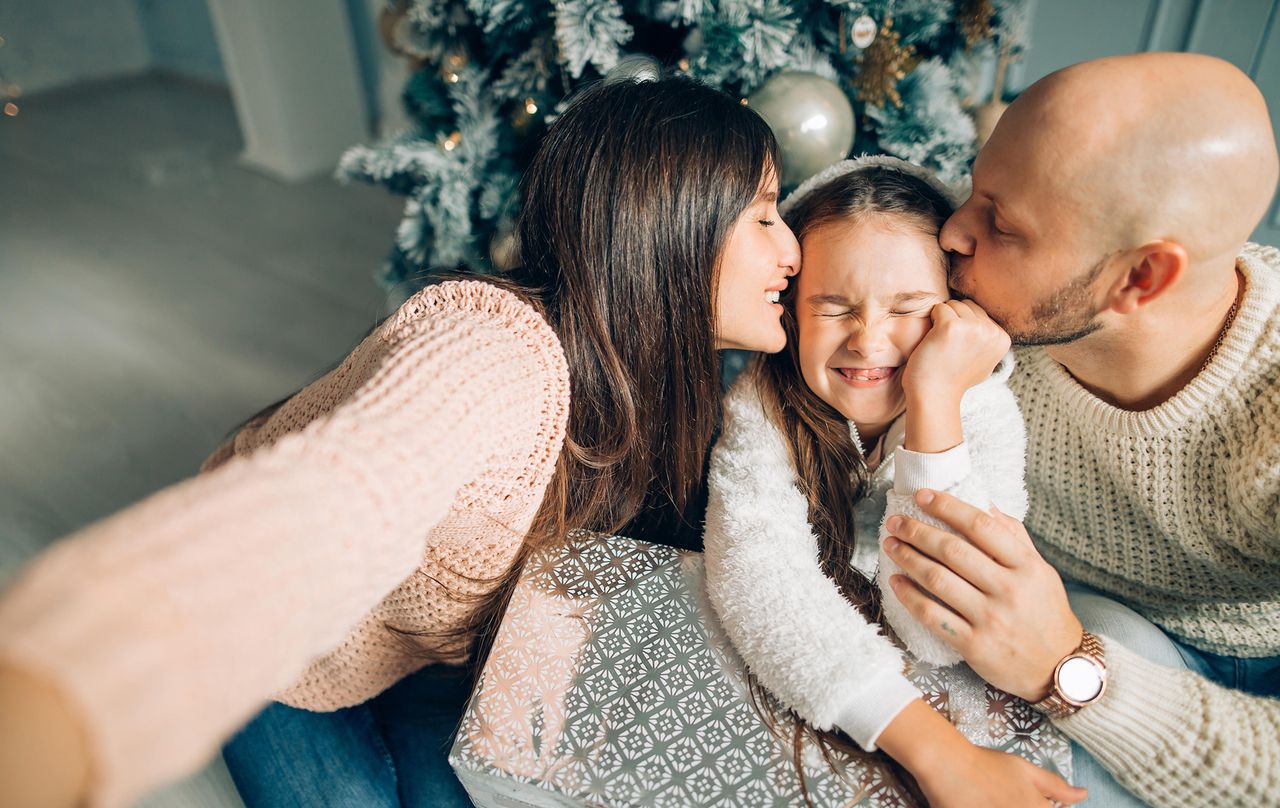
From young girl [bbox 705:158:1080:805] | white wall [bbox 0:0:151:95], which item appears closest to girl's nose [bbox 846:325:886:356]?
young girl [bbox 705:158:1080:805]

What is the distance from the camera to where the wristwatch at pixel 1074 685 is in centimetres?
72

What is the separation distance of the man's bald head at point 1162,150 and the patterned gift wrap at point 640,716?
1.61ft

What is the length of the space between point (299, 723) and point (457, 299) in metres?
0.63

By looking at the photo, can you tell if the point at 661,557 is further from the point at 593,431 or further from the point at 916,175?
the point at 916,175

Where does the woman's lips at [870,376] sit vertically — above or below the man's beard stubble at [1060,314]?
below

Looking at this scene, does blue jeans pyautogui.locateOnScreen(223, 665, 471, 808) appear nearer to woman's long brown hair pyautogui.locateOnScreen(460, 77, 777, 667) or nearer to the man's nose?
woman's long brown hair pyautogui.locateOnScreen(460, 77, 777, 667)

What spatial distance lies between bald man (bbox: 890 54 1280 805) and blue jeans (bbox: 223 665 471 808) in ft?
2.10

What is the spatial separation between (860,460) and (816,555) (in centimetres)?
20

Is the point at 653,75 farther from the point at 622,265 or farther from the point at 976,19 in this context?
the point at 976,19

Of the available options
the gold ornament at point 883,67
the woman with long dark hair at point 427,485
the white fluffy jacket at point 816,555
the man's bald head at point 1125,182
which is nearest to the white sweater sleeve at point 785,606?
the white fluffy jacket at point 816,555

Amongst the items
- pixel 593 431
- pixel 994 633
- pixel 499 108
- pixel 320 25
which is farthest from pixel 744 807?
pixel 320 25

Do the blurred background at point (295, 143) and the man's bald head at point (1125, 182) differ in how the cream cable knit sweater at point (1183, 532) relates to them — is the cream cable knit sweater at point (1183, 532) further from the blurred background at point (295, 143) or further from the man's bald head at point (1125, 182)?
the blurred background at point (295, 143)

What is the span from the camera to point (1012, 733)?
0.70m

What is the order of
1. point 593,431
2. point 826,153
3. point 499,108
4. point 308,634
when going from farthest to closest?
1. point 499,108
2. point 826,153
3. point 593,431
4. point 308,634
